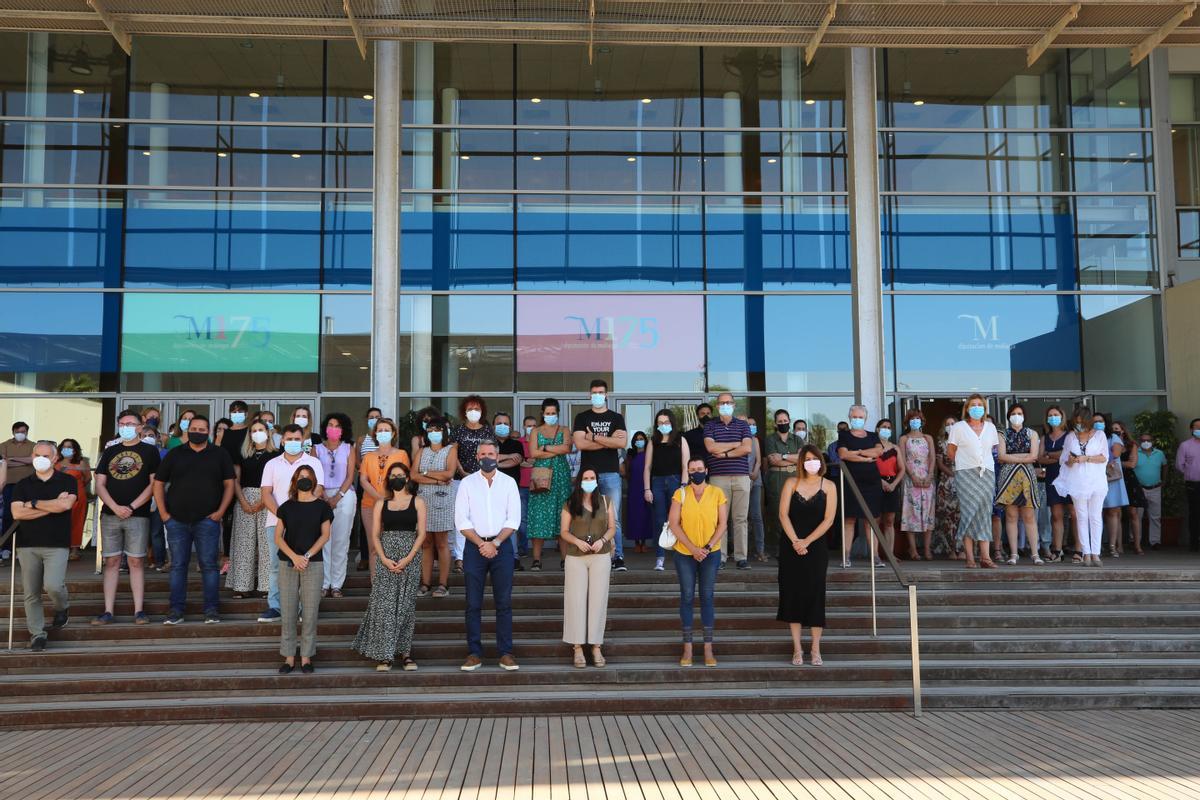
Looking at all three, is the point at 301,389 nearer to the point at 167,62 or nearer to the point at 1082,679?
the point at 167,62

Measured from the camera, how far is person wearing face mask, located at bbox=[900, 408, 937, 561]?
1219 centimetres

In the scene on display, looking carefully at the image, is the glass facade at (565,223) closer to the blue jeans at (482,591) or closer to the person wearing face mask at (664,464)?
the person wearing face mask at (664,464)

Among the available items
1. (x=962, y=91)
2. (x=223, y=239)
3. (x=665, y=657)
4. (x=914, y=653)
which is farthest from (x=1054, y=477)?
(x=223, y=239)

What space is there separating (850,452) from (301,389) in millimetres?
8448

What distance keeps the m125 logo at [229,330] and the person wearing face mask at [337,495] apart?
5.92 metres

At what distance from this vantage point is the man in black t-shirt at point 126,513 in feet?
31.0

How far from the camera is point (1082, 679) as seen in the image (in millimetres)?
8477

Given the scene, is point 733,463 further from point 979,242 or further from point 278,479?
point 979,242

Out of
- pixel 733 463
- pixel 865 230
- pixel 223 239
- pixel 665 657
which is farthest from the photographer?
pixel 865 230

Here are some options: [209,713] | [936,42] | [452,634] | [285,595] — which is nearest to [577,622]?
[452,634]

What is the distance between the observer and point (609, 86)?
16.6 m

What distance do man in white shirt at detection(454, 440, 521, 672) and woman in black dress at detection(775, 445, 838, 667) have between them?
231 centimetres

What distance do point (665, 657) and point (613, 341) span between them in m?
7.66

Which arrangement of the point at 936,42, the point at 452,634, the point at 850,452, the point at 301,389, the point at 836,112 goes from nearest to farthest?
the point at 452,634 < the point at 850,452 < the point at 936,42 < the point at 301,389 < the point at 836,112
